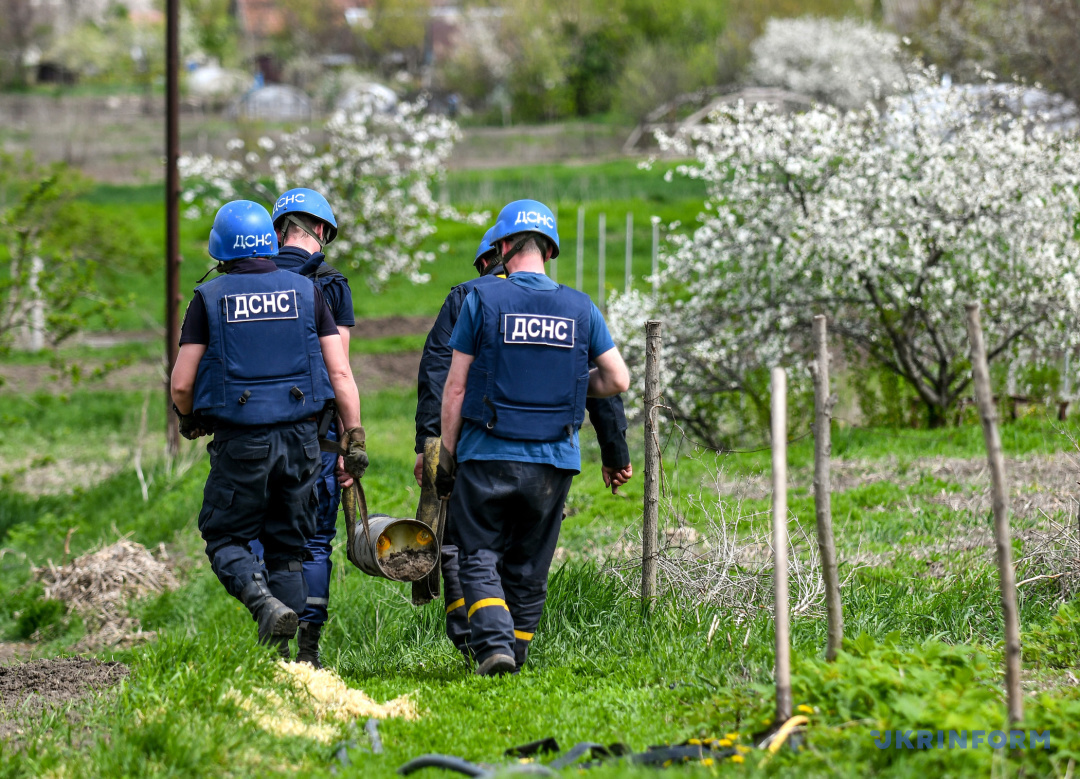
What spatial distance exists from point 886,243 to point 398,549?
709 cm

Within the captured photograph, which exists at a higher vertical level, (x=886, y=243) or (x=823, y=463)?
(x=886, y=243)

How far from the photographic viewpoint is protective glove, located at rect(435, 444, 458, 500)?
15.7 feet

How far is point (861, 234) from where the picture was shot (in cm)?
1036

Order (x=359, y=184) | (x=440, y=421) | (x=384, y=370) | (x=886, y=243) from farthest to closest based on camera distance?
(x=384, y=370) → (x=359, y=184) → (x=886, y=243) → (x=440, y=421)

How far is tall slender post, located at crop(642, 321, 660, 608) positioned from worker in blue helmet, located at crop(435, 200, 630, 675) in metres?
0.37

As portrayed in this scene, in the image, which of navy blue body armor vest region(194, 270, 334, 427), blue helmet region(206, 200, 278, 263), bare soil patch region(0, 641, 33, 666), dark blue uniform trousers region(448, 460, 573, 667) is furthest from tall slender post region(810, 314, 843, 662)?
bare soil patch region(0, 641, 33, 666)

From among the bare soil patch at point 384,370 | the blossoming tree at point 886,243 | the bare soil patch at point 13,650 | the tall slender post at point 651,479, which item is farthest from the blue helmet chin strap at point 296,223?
the bare soil patch at point 384,370

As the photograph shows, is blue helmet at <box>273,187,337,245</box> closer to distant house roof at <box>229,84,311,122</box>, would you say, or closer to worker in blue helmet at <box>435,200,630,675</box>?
worker in blue helmet at <box>435,200,630,675</box>

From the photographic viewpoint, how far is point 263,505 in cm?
486

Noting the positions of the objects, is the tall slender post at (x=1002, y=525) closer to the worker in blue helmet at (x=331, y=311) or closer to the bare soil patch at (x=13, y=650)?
the worker in blue helmet at (x=331, y=311)

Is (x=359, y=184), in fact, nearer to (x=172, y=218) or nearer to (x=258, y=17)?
(x=172, y=218)

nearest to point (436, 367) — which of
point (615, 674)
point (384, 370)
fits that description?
point (615, 674)

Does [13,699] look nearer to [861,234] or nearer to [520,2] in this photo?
[861,234]

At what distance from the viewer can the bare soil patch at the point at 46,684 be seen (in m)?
4.14
